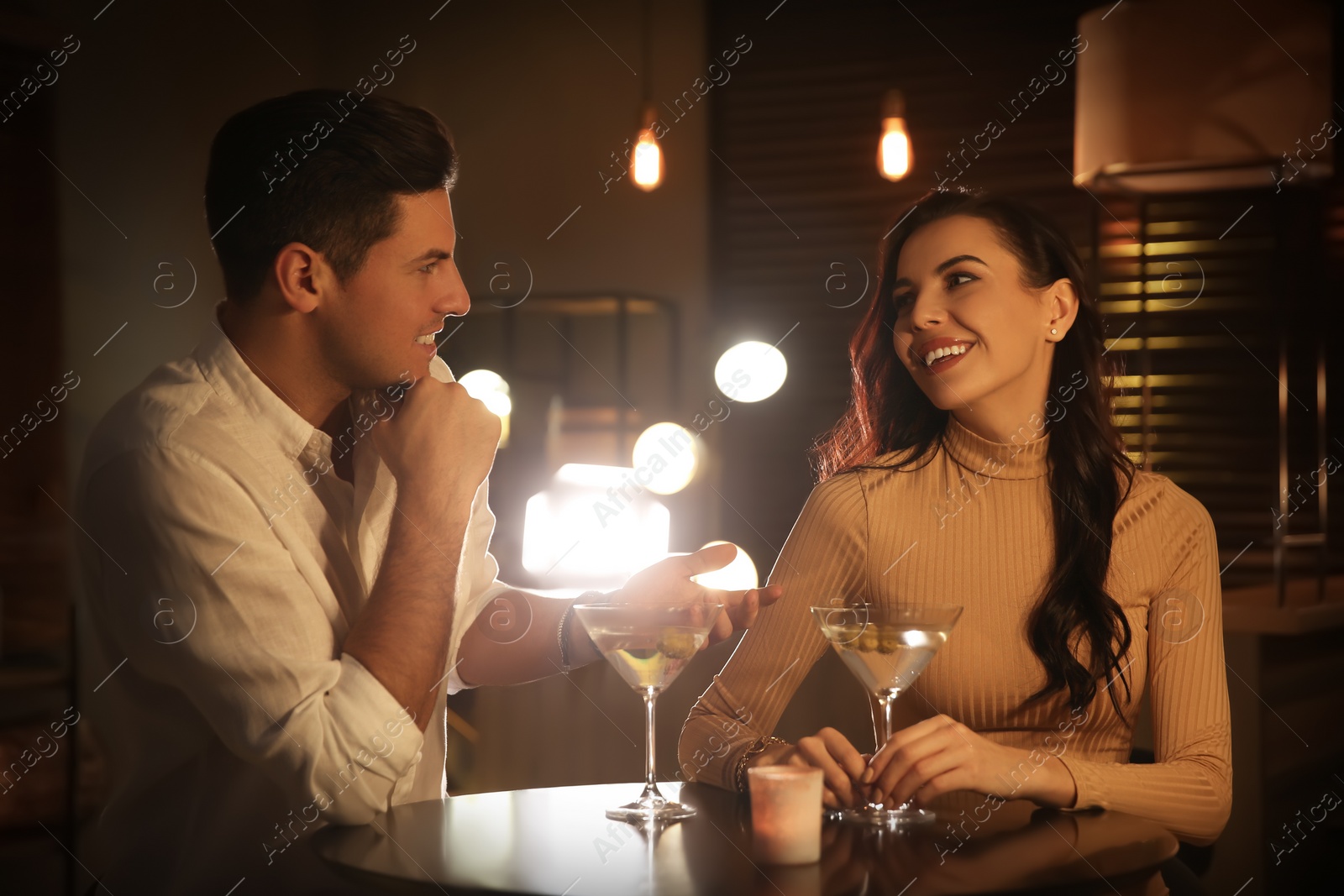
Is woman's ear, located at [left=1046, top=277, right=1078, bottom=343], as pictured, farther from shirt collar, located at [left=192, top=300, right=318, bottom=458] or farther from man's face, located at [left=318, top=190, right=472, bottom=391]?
shirt collar, located at [left=192, top=300, right=318, bottom=458]

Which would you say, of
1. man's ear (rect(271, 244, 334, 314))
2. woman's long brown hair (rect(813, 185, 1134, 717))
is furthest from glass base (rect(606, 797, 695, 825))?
man's ear (rect(271, 244, 334, 314))

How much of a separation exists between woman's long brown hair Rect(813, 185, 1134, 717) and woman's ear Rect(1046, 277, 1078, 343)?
13 mm

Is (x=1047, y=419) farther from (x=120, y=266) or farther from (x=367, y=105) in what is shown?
(x=120, y=266)

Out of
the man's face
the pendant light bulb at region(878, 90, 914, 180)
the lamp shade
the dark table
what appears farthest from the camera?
the pendant light bulb at region(878, 90, 914, 180)

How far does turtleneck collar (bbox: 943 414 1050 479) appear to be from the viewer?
1.96 meters

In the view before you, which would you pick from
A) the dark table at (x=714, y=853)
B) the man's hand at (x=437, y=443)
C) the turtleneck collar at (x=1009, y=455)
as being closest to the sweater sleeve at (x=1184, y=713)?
the dark table at (x=714, y=853)

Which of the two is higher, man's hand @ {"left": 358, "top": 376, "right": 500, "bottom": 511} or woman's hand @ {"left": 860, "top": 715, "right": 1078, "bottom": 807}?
man's hand @ {"left": 358, "top": 376, "right": 500, "bottom": 511}

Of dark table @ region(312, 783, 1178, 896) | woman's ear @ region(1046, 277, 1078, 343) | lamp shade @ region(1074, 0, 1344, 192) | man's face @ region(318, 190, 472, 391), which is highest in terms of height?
lamp shade @ region(1074, 0, 1344, 192)

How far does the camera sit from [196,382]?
5.08 feet

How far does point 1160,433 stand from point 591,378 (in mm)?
2325

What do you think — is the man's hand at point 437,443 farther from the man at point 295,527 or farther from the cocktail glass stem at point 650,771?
the cocktail glass stem at point 650,771

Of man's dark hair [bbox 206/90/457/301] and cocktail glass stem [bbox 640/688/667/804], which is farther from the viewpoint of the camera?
man's dark hair [bbox 206/90/457/301]

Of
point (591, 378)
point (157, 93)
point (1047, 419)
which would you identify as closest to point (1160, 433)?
point (591, 378)

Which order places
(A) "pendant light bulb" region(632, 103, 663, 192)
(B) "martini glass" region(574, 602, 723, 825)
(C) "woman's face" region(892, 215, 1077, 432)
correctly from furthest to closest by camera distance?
(A) "pendant light bulb" region(632, 103, 663, 192)
(C) "woman's face" region(892, 215, 1077, 432)
(B) "martini glass" region(574, 602, 723, 825)
